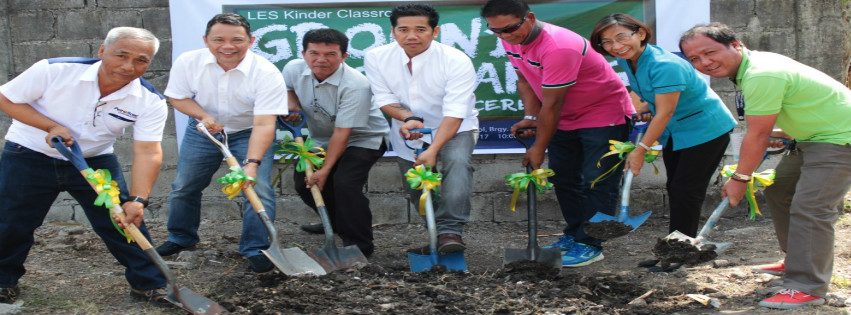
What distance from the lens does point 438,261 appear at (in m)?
5.52

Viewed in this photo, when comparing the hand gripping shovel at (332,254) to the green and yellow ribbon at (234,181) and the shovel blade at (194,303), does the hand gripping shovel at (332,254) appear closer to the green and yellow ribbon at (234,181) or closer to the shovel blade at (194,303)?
the green and yellow ribbon at (234,181)

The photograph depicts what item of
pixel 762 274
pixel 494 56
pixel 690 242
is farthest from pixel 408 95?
pixel 762 274

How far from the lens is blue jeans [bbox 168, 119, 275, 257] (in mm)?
5645

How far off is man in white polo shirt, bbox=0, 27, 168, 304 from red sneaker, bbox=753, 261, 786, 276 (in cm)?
329

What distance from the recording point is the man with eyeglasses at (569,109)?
5516mm

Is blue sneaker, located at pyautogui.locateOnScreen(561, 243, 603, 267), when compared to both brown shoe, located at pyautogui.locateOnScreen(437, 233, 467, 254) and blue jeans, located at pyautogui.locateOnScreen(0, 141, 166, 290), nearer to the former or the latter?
brown shoe, located at pyautogui.locateOnScreen(437, 233, 467, 254)

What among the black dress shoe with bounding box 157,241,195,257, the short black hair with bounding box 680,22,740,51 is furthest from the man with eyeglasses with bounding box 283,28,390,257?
the short black hair with bounding box 680,22,740,51

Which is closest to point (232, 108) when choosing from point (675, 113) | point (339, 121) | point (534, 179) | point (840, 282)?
point (339, 121)

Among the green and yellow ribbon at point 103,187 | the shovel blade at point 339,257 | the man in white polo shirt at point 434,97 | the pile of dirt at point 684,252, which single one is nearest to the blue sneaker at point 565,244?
the man in white polo shirt at point 434,97

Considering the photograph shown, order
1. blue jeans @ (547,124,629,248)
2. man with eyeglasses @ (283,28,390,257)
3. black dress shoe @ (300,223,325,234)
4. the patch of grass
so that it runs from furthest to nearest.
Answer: black dress shoe @ (300,223,325,234) < man with eyeglasses @ (283,28,390,257) < blue jeans @ (547,124,629,248) < the patch of grass

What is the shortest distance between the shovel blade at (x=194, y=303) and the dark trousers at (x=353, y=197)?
59.5 inches

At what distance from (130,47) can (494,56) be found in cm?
312

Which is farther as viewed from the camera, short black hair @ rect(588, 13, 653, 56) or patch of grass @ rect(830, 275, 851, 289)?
short black hair @ rect(588, 13, 653, 56)

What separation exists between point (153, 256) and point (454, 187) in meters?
1.83
